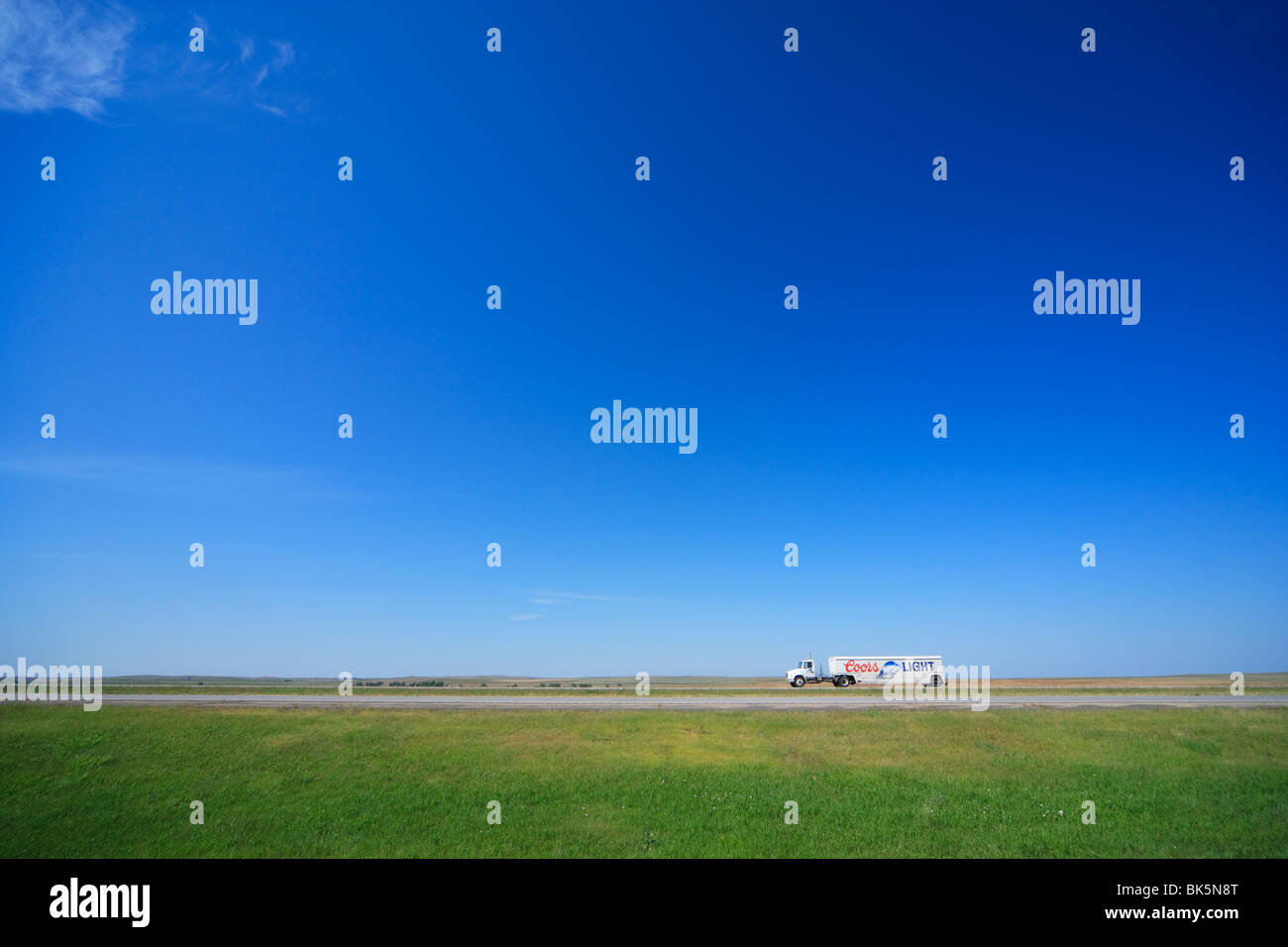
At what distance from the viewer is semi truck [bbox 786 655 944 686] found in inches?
2398

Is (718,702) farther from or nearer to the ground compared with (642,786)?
nearer to the ground

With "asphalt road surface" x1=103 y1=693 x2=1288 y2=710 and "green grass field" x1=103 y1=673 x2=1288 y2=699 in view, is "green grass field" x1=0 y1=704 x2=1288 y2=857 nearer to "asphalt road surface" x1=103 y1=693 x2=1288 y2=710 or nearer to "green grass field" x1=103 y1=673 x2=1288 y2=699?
"asphalt road surface" x1=103 y1=693 x2=1288 y2=710

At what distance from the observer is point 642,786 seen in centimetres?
2417

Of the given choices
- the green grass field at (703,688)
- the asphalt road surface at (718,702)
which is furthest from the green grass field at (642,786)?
the green grass field at (703,688)

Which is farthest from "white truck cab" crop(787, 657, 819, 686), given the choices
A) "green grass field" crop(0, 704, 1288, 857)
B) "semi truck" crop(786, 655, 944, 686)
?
"green grass field" crop(0, 704, 1288, 857)

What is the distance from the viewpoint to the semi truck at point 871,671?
6091cm

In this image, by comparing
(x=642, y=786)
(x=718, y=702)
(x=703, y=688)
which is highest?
(x=642, y=786)

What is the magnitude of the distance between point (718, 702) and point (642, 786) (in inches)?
822

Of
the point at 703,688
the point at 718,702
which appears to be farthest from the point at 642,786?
the point at 703,688

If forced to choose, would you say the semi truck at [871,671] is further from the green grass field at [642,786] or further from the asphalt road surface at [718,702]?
the green grass field at [642,786]

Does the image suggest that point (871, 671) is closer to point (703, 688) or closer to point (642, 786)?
point (703, 688)

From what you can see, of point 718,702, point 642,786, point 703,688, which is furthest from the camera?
point 703,688
